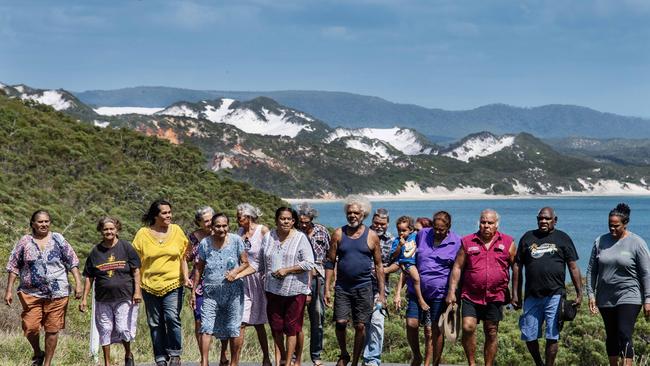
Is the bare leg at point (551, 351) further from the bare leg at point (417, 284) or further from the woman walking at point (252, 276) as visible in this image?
the woman walking at point (252, 276)

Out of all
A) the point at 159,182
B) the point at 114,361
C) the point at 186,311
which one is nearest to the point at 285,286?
the point at 114,361

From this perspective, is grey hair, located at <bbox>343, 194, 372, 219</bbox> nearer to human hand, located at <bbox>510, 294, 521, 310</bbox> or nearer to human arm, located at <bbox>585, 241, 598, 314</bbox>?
human hand, located at <bbox>510, 294, 521, 310</bbox>

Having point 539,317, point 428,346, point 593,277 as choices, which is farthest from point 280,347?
point 593,277

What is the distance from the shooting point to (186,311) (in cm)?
1319

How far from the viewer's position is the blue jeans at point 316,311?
8.41 metres

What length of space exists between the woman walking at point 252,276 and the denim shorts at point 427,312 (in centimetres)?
135

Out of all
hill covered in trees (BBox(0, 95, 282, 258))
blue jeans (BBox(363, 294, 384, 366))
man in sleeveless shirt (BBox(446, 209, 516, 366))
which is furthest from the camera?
hill covered in trees (BBox(0, 95, 282, 258))

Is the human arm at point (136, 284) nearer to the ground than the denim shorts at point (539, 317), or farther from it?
farther from it

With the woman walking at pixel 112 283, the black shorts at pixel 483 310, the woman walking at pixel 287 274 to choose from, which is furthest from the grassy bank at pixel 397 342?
the black shorts at pixel 483 310

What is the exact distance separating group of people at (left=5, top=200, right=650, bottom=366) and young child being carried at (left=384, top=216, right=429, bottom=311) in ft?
0.05

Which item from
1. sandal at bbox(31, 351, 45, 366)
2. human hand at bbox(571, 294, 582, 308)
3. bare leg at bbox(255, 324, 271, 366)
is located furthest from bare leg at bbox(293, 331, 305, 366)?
human hand at bbox(571, 294, 582, 308)

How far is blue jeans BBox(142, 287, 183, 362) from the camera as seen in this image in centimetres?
804

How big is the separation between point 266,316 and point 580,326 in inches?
226

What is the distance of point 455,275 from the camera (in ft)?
25.2
